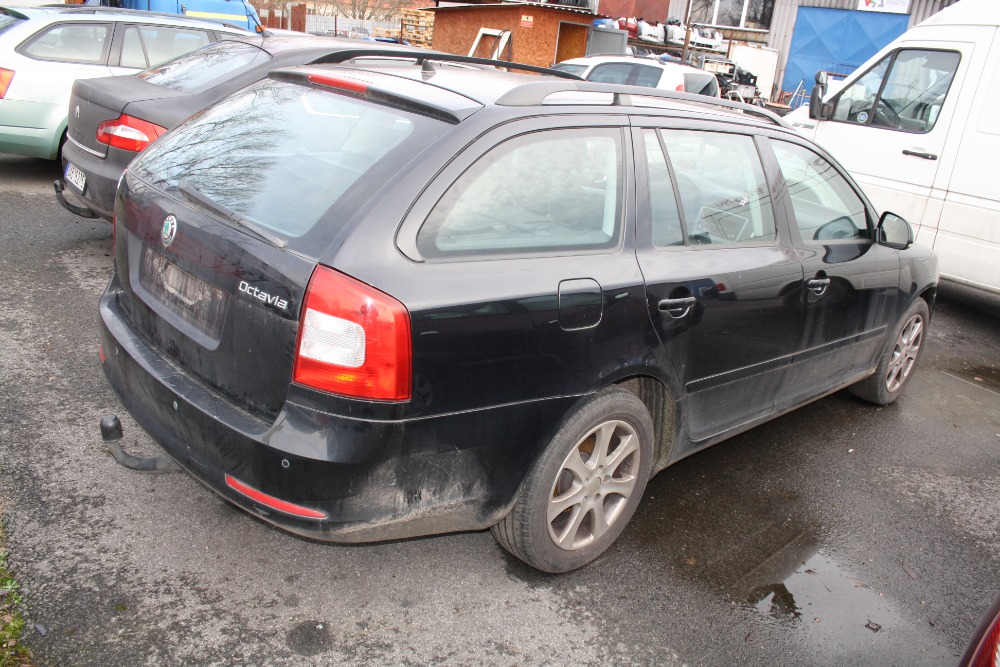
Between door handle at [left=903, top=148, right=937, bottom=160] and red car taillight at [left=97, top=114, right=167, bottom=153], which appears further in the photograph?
door handle at [left=903, top=148, right=937, bottom=160]

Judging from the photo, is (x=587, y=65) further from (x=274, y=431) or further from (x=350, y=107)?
(x=274, y=431)

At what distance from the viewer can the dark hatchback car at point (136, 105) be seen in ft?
16.9

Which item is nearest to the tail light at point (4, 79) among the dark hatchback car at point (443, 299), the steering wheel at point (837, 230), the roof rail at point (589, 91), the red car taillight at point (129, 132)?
the red car taillight at point (129, 132)

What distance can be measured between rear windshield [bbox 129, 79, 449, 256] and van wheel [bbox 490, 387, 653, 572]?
1.03m

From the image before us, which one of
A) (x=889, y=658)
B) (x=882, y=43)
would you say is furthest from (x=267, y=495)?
(x=882, y=43)

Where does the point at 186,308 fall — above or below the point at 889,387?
above

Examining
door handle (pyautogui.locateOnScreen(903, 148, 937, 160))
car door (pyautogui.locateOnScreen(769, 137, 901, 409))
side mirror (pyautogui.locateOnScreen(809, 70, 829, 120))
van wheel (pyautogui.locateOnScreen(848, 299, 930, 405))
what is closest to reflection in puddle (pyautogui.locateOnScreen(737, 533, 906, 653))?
car door (pyautogui.locateOnScreen(769, 137, 901, 409))

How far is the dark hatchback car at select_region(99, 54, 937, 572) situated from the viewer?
2.28 m

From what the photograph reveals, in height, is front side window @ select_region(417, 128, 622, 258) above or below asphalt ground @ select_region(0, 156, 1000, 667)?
above

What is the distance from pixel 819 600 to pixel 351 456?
1938mm

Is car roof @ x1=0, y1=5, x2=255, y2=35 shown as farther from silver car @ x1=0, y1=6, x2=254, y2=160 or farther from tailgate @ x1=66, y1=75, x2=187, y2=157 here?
tailgate @ x1=66, y1=75, x2=187, y2=157

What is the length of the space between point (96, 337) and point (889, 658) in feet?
13.4

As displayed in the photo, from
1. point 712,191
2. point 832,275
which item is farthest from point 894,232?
point 712,191

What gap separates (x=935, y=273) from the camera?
4.91 m
